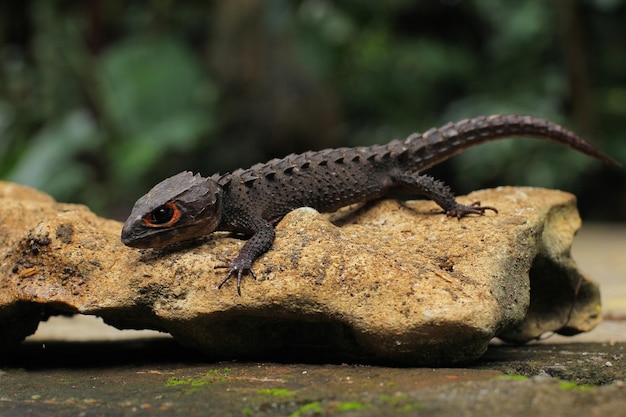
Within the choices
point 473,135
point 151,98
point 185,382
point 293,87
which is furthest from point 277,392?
point 293,87

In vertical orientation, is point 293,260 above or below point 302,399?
above

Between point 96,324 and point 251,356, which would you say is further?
point 96,324

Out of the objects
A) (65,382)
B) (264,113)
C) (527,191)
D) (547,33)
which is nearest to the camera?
(65,382)

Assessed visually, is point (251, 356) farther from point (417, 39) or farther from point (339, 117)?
point (417, 39)

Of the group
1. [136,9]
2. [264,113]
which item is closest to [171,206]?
[264,113]

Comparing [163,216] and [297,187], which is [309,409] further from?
[297,187]

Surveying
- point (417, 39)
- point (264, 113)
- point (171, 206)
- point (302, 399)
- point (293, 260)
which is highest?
point (417, 39)

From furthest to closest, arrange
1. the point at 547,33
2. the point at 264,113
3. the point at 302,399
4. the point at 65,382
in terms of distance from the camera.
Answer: the point at 264,113 < the point at 547,33 < the point at 65,382 < the point at 302,399
